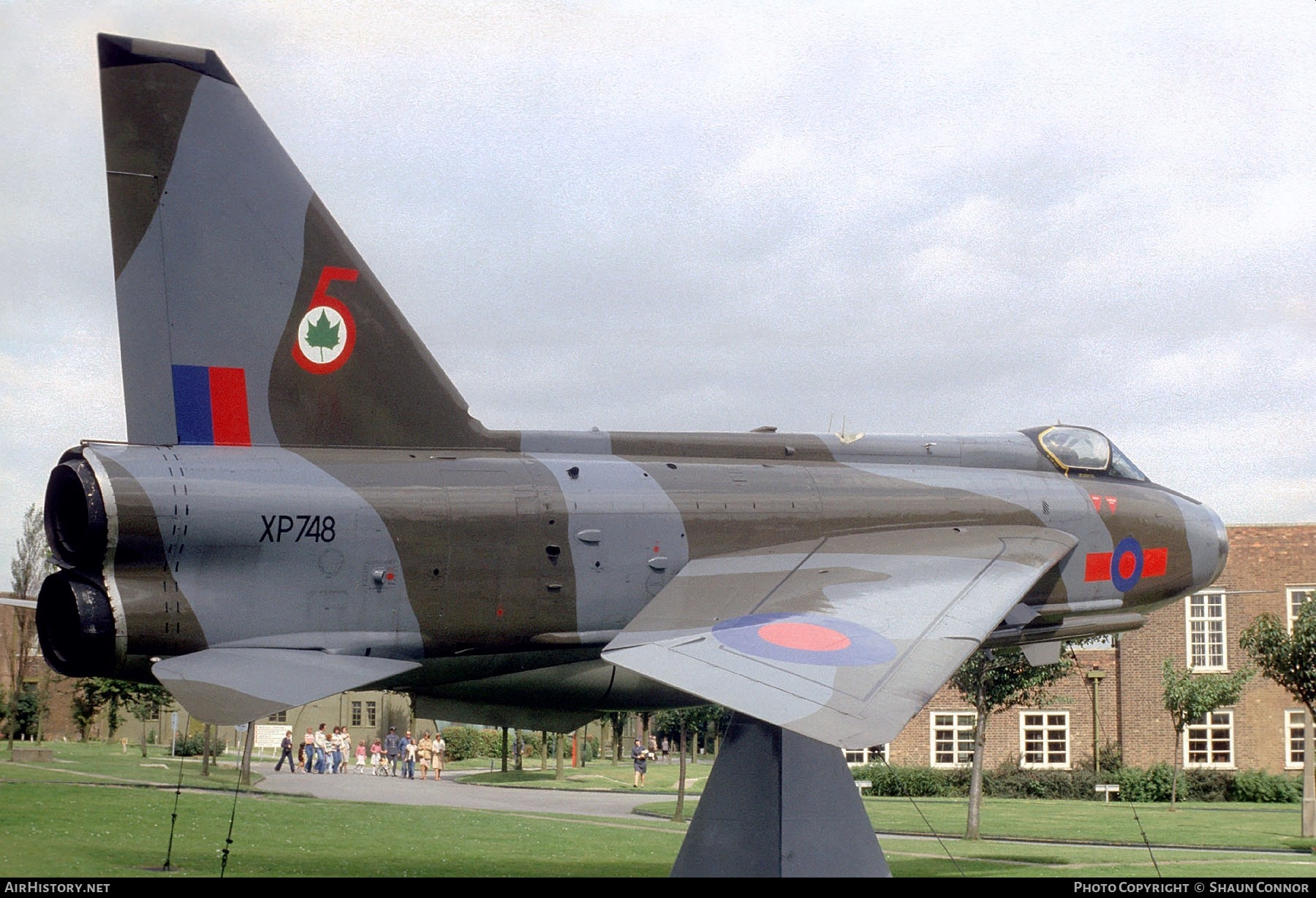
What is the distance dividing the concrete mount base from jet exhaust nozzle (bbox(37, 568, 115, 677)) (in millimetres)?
5188

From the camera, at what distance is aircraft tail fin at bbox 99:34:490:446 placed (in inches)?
456

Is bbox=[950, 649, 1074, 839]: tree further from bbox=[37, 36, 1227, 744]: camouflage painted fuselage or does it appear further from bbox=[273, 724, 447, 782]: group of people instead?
bbox=[273, 724, 447, 782]: group of people

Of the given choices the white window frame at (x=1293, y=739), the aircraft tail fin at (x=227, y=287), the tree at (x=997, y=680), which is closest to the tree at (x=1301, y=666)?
the tree at (x=997, y=680)

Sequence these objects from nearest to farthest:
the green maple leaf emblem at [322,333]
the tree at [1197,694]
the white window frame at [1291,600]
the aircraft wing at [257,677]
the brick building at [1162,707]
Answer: the aircraft wing at [257,677] < the green maple leaf emblem at [322,333] < the tree at [1197,694] < the white window frame at [1291,600] < the brick building at [1162,707]

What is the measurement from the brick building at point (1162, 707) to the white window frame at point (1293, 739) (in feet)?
0.17

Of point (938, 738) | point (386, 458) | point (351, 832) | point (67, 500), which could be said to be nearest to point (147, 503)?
point (67, 500)

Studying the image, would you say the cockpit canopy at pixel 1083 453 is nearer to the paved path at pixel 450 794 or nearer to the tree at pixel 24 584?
the paved path at pixel 450 794

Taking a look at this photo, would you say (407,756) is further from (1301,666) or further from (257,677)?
(257,677)

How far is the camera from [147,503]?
34.0ft

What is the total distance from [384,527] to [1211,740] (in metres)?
40.4

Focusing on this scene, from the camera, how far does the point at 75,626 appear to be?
10.3m

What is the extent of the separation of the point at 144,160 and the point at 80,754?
2736 centimetres

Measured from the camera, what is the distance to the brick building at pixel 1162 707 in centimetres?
4241

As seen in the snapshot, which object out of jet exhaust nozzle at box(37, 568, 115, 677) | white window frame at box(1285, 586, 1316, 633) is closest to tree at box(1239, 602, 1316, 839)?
white window frame at box(1285, 586, 1316, 633)
